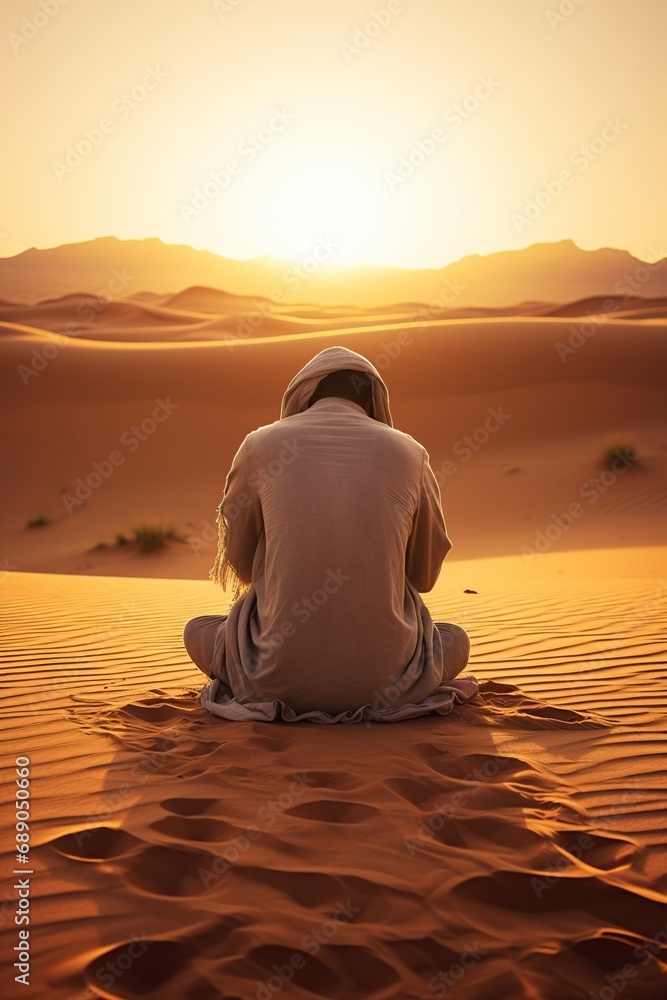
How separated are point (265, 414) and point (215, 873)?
18503mm

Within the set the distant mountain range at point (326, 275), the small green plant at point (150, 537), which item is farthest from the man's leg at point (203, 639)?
the distant mountain range at point (326, 275)

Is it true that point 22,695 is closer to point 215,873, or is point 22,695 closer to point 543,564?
point 215,873

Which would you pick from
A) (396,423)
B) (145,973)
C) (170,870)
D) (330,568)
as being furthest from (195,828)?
(396,423)

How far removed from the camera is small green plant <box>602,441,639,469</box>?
16.0 m

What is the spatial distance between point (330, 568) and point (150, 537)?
11.2m

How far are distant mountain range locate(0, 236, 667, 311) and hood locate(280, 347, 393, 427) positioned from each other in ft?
264

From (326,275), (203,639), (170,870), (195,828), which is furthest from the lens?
(326,275)

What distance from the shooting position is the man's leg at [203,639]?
4.09 metres

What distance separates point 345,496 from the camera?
3641 millimetres

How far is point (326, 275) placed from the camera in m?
92.2

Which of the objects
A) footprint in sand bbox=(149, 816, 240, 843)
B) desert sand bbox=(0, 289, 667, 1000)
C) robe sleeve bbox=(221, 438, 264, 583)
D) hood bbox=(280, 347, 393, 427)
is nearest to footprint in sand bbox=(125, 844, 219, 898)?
desert sand bbox=(0, 289, 667, 1000)

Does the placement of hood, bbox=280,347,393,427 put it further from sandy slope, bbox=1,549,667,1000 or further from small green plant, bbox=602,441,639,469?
small green plant, bbox=602,441,639,469

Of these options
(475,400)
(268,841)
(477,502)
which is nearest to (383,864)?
(268,841)

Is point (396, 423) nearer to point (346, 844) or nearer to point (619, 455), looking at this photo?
point (619, 455)
